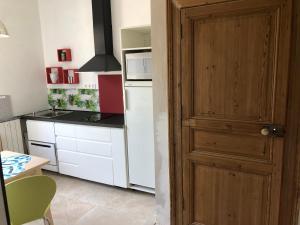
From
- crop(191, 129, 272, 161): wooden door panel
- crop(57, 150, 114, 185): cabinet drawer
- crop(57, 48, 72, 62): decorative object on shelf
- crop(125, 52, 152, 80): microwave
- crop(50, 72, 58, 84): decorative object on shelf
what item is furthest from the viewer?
crop(50, 72, 58, 84): decorative object on shelf

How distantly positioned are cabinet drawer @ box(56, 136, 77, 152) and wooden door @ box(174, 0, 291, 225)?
185 cm

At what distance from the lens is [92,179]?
3.55 m

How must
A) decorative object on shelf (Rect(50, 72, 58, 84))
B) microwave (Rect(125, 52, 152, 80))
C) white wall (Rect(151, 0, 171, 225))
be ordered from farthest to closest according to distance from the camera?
decorative object on shelf (Rect(50, 72, 58, 84)) → microwave (Rect(125, 52, 152, 80)) → white wall (Rect(151, 0, 171, 225))

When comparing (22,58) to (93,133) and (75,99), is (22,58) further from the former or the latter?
→ (93,133)

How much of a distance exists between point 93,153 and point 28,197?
162 centimetres

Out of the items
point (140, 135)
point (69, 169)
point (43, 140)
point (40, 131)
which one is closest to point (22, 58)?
point (40, 131)

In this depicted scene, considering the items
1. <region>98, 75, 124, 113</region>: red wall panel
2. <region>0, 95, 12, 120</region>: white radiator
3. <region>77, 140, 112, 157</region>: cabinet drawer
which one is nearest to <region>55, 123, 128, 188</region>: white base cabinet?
<region>77, 140, 112, 157</region>: cabinet drawer

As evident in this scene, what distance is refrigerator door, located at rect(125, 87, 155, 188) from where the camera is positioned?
305cm

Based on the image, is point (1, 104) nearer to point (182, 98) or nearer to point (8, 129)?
point (8, 129)

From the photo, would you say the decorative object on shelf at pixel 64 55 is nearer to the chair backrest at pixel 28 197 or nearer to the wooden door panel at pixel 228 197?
the chair backrest at pixel 28 197

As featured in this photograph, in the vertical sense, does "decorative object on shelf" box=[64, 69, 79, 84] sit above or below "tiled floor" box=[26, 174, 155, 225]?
above

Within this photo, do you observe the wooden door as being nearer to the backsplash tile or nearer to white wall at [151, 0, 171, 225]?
white wall at [151, 0, 171, 225]

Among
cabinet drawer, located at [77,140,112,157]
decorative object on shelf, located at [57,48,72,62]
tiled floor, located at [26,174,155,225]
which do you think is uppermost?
decorative object on shelf, located at [57,48,72,62]

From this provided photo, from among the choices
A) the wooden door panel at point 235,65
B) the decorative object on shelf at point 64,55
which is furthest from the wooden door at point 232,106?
the decorative object on shelf at point 64,55
